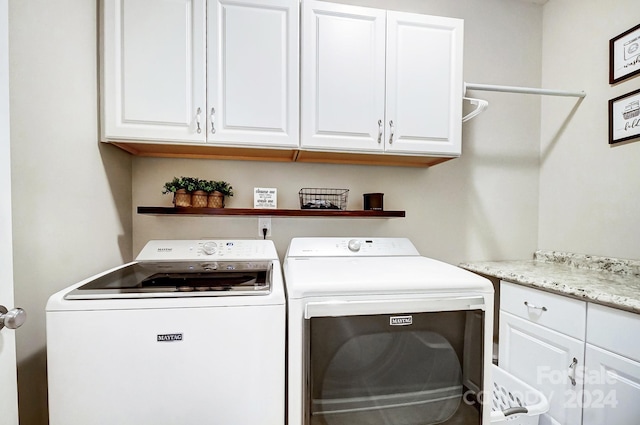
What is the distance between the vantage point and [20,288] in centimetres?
98

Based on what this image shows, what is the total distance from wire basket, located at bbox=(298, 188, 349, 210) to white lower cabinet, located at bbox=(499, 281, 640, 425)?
1.11m

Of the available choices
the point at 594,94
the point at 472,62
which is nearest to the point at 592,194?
the point at 594,94

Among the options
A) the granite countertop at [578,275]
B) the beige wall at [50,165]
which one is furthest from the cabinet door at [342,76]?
the granite countertop at [578,275]

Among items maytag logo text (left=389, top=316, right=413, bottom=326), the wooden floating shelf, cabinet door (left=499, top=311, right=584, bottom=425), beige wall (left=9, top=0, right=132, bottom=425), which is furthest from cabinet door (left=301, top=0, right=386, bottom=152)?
cabinet door (left=499, top=311, right=584, bottom=425)

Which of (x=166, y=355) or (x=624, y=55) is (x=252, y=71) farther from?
(x=624, y=55)

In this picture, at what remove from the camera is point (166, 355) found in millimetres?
989

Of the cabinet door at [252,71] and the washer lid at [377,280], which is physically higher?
the cabinet door at [252,71]

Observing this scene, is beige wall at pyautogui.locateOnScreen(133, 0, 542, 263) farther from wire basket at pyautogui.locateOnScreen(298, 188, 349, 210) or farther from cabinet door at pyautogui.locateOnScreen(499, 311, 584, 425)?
cabinet door at pyautogui.locateOnScreen(499, 311, 584, 425)

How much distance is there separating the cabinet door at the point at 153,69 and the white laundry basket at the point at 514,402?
Answer: 203cm

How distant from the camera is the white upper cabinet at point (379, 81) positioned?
153 cm

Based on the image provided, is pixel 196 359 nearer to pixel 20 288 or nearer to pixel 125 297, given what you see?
pixel 125 297

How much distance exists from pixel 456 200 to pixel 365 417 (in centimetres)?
156

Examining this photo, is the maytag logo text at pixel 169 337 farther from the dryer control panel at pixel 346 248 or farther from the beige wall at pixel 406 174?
the dryer control panel at pixel 346 248

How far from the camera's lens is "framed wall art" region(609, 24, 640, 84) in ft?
5.20
